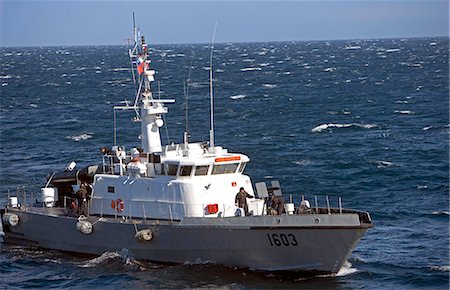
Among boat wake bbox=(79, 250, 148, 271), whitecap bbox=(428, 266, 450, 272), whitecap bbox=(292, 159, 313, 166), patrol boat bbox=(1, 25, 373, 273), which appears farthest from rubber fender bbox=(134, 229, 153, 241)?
whitecap bbox=(292, 159, 313, 166)

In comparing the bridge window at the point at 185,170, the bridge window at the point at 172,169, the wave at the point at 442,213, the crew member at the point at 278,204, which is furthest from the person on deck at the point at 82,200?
the wave at the point at 442,213

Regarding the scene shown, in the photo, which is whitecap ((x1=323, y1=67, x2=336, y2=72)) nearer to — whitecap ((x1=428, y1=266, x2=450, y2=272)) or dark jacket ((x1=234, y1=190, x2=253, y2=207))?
whitecap ((x1=428, y1=266, x2=450, y2=272))

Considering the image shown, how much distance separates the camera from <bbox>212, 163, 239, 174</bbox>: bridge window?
31062 millimetres

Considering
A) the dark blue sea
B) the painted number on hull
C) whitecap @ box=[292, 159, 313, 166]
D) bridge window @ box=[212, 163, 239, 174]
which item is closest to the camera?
the painted number on hull

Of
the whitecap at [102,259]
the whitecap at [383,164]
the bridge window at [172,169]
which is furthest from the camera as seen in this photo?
the whitecap at [383,164]

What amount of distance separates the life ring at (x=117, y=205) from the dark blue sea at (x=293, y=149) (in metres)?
1.69

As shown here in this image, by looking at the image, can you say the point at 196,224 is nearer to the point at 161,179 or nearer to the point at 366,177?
the point at 161,179

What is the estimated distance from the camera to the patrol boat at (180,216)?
28766 millimetres

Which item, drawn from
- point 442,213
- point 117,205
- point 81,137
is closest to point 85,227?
point 117,205

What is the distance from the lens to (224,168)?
31.2m

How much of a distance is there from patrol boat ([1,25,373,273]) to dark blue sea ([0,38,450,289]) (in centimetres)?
55

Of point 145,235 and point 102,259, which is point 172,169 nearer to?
point 145,235

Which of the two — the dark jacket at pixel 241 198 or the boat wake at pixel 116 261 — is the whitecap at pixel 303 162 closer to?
the dark jacket at pixel 241 198

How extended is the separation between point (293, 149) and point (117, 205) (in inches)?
970
